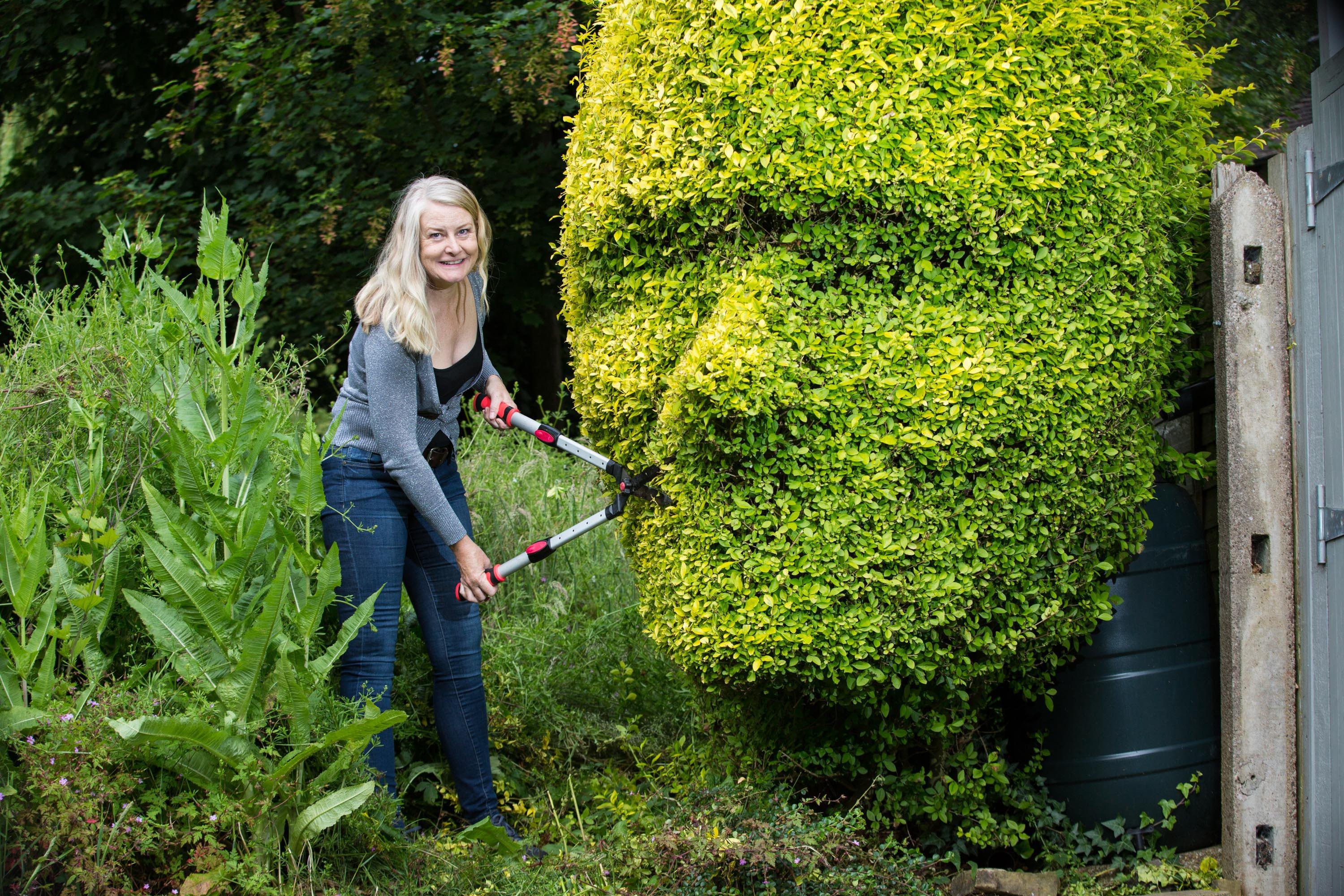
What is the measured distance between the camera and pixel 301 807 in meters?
2.82

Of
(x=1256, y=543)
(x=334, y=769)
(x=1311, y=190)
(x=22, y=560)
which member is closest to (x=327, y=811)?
(x=334, y=769)

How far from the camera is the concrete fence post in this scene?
3.13 metres

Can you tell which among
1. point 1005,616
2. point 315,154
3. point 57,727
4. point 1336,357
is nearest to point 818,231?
point 1005,616

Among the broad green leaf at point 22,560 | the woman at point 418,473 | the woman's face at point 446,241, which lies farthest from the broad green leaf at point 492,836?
the woman's face at point 446,241

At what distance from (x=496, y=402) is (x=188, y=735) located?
1418 millimetres

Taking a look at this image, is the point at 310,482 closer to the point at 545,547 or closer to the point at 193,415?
the point at 193,415

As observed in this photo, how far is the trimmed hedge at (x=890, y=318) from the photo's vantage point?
110 inches

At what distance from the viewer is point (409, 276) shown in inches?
124

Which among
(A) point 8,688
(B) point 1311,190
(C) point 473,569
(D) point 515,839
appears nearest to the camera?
(A) point 8,688

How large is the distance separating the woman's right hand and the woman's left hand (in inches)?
19.6

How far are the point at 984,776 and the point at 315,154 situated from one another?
622cm

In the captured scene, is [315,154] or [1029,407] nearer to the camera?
[1029,407]

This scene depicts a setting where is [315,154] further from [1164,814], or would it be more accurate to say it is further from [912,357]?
[1164,814]

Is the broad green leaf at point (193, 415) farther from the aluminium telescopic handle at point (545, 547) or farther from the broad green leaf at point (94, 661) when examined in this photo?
the aluminium telescopic handle at point (545, 547)
